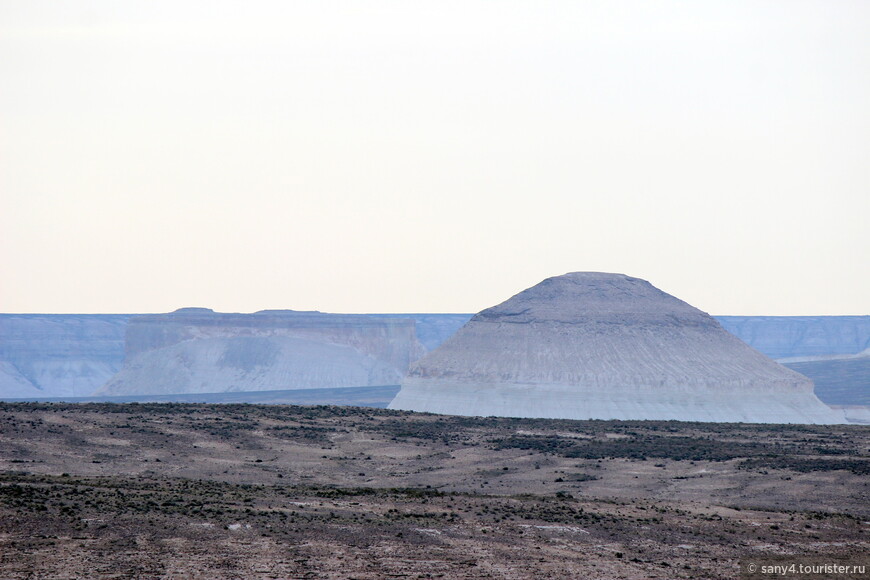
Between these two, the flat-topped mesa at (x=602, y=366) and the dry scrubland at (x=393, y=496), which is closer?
the dry scrubland at (x=393, y=496)

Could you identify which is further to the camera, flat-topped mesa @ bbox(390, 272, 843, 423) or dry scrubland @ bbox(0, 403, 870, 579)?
flat-topped mesa @ bbox(390, 272, 843, 423)

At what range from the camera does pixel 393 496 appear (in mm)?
47312

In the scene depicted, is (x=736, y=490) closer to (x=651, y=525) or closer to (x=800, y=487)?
(x=800, y=487)

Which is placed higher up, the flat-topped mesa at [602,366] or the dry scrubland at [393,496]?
the flat-topped mesa at [602,366]

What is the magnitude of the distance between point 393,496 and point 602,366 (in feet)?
308

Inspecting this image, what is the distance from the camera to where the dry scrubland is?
35219 millimetres

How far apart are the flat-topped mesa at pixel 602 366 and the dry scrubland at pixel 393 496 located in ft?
150

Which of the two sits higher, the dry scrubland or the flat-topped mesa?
the flat-topped mesa

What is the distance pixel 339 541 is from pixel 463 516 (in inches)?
263

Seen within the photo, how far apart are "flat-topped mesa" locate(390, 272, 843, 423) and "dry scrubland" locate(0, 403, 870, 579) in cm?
4578

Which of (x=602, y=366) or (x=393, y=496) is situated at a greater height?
(x=602, y=366)

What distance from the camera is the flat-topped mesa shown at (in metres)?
131

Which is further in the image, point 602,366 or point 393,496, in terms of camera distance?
point 602,366

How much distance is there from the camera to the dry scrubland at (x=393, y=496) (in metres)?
35.2
